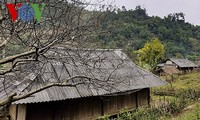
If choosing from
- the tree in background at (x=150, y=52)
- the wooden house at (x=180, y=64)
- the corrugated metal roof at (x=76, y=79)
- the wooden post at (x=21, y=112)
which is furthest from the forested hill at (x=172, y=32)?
the wooden post at (x=21, y=112)

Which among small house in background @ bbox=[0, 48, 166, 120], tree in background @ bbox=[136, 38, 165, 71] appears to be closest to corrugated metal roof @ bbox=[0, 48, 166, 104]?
small house in background @ bbox=[0, 48, 166, 120]

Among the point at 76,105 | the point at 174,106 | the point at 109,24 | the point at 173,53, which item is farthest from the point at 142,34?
the point at 109,24

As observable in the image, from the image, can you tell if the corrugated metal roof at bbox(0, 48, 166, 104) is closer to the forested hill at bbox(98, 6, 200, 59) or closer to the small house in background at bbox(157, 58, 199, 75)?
the small house in background at bbox(157, 58, 199, 75)

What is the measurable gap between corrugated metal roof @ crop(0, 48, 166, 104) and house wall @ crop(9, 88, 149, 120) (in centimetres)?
78

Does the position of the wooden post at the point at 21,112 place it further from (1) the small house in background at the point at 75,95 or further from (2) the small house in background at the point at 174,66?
(2) the small house in background at the point at 174,66

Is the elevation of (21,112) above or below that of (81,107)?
above

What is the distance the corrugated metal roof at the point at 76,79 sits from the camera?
646cm

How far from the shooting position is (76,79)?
11.8 metres

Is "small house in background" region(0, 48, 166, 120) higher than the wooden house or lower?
higher

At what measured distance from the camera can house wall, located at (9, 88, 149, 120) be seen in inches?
404

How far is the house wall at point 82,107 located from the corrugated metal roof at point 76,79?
0.78 metres

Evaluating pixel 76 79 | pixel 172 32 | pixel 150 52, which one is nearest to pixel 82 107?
pixel 76 79

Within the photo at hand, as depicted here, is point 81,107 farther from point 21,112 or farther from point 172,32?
point 172,32

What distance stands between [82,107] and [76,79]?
139 cm
